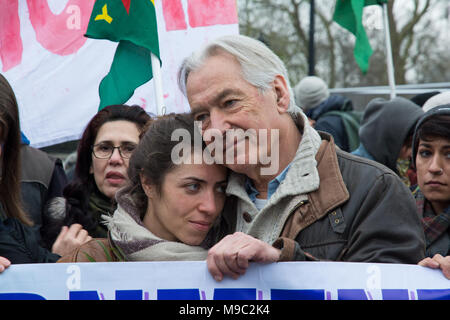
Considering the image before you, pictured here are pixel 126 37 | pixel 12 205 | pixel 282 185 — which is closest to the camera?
pixel 282 185

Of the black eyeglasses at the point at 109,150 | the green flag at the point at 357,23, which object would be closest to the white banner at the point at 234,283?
the black eyeglasses at the point at 109,150

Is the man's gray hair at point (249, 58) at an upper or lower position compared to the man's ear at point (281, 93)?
upper

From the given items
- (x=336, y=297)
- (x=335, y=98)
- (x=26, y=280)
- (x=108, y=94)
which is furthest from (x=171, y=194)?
(x=335, y=98)

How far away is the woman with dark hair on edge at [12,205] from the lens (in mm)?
2891

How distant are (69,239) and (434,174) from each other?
6.54ft

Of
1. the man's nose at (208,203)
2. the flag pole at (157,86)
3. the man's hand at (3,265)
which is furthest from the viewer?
the flag pole at (157,86)

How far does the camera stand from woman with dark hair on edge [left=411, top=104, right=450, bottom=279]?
10.9 ft

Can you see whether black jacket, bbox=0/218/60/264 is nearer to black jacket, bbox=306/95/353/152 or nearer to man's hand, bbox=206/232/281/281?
man's hand, bbox=206/232/281/281

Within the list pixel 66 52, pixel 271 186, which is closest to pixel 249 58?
pixel 271 186

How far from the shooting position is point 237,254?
7.10 ft

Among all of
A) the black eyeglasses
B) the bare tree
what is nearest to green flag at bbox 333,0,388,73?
the black eyeglasses

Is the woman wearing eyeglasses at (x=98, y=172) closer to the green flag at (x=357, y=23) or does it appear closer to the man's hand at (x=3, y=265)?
the man's hand at (x=3, y=265)

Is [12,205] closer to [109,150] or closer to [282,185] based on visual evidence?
[109,150]

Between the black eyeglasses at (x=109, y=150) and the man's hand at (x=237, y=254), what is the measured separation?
68.7 inches
